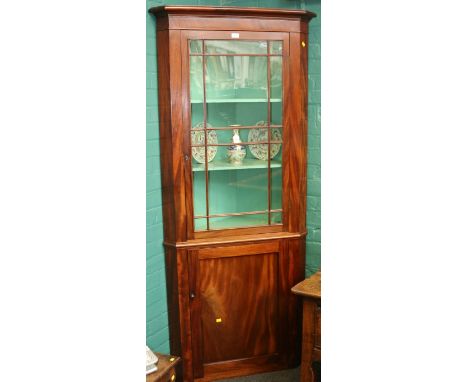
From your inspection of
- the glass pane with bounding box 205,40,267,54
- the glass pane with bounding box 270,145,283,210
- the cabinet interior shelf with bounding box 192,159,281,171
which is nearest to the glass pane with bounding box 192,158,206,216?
the cabinet interior shelf with bounding box 192,159,281,171

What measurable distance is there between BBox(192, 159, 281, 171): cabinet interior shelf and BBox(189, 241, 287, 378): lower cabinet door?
23cm

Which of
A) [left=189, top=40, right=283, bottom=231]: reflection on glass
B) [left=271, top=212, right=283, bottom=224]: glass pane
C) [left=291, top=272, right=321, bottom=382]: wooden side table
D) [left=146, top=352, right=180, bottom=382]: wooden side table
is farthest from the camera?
[left=271, top=212, right=283, bottom=224]: glass pane

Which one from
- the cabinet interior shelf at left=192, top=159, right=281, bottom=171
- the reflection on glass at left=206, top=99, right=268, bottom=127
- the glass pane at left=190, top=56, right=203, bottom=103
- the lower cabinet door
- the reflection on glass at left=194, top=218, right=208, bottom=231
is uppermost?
the glass pane at left=190, top=56, right=203, bottom=103

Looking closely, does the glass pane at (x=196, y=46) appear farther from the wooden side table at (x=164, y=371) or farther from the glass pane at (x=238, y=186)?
the wooden side table at (x=164, y=371)

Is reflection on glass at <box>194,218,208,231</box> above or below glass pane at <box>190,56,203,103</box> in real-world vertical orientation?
below

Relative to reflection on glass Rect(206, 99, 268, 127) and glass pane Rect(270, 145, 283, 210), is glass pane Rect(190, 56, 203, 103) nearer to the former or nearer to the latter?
reflection on glass Rect(206, 99, 268, 127)

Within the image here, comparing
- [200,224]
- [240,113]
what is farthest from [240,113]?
[200,224]

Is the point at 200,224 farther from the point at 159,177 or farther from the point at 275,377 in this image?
the point at 275,377

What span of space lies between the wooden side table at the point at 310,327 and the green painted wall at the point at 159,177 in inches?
14.2

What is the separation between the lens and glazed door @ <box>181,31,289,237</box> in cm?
154
